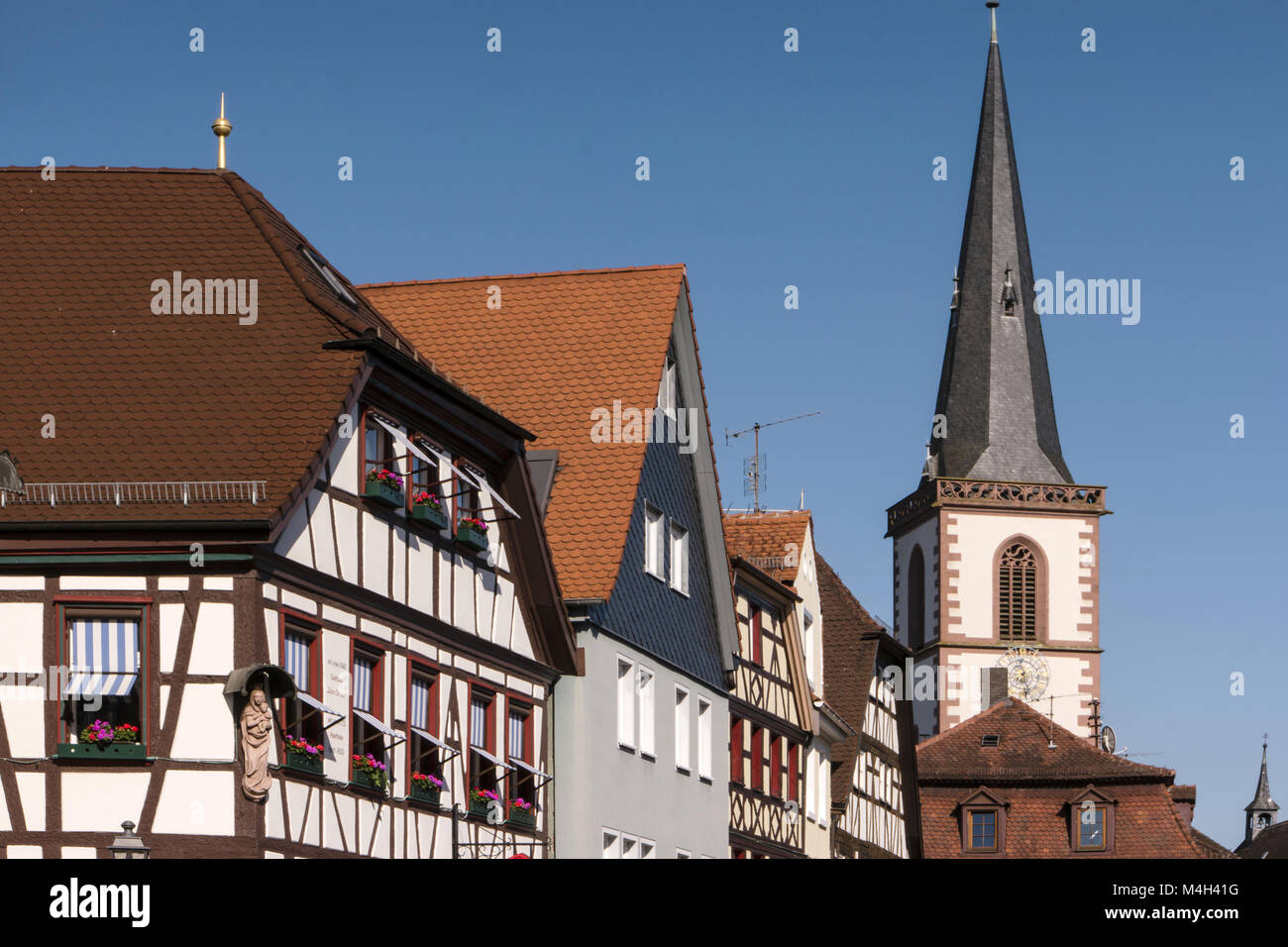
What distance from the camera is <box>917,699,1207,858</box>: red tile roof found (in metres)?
60.6

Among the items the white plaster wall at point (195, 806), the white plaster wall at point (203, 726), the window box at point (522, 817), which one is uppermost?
the white plaster wall at point (203, 726)

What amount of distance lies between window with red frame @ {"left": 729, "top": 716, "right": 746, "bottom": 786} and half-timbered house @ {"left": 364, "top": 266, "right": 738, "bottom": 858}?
982mm

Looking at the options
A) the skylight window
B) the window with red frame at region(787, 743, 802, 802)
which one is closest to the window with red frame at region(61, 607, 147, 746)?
the skylight window

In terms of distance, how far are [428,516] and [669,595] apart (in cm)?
855

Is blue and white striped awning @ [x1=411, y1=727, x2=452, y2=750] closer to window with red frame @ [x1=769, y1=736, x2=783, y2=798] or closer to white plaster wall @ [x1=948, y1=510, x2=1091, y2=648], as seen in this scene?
window with red frame @ [x1=769, y1=736, x2=783, y2=798]

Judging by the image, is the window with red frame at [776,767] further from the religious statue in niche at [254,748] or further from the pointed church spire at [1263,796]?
the pointed church spire at [1263,796]

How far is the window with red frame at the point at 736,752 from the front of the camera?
3591 cm

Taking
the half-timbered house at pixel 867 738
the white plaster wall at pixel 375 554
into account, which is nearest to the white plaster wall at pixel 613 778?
the white plaster wall at pixel 375 554

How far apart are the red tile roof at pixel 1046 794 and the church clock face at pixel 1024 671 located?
43.6 m

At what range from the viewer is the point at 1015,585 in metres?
110
